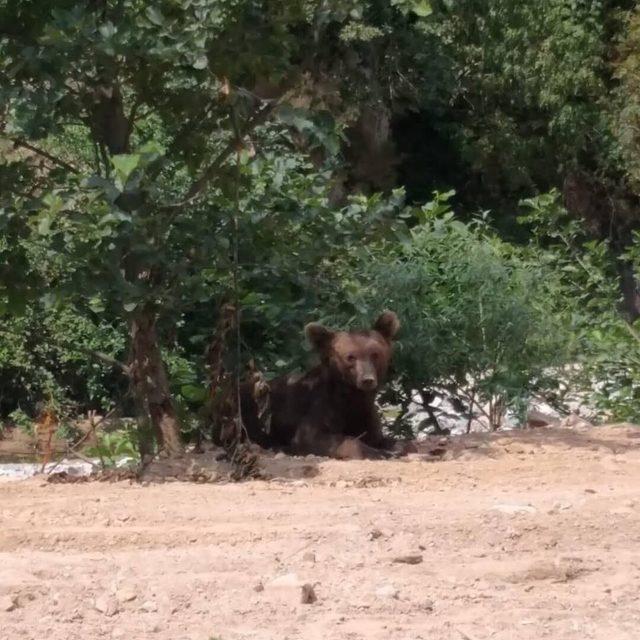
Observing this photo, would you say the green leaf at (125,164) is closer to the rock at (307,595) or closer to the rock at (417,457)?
the rock at (417,457)

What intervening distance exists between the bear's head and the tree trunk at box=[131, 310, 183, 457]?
3.79 feet

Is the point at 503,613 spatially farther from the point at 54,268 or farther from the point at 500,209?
the point at 500,209

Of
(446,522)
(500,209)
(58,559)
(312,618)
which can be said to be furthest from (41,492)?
(500,209)

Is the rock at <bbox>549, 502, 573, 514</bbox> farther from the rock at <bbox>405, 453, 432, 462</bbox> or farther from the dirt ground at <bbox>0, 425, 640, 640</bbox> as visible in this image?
the rock at <bbox>405, 453, 432, 462</bbox>

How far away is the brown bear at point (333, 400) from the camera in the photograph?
995 centimetres

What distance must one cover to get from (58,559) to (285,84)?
4.00 metres

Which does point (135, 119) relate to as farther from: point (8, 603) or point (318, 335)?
point (8, 603)

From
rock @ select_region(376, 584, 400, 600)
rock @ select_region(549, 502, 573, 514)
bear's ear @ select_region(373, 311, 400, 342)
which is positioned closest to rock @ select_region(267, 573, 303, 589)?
rock @ select_region(376, 584, 400, 600)

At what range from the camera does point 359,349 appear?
9.95 meters

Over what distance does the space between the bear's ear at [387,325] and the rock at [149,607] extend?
15.9 ft

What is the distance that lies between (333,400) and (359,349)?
0.51 meters

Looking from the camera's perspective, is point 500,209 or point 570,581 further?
point 500,209

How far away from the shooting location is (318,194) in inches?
401

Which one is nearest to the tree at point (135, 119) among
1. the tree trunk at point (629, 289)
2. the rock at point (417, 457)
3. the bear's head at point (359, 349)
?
the bear's head at point (359, 349)
